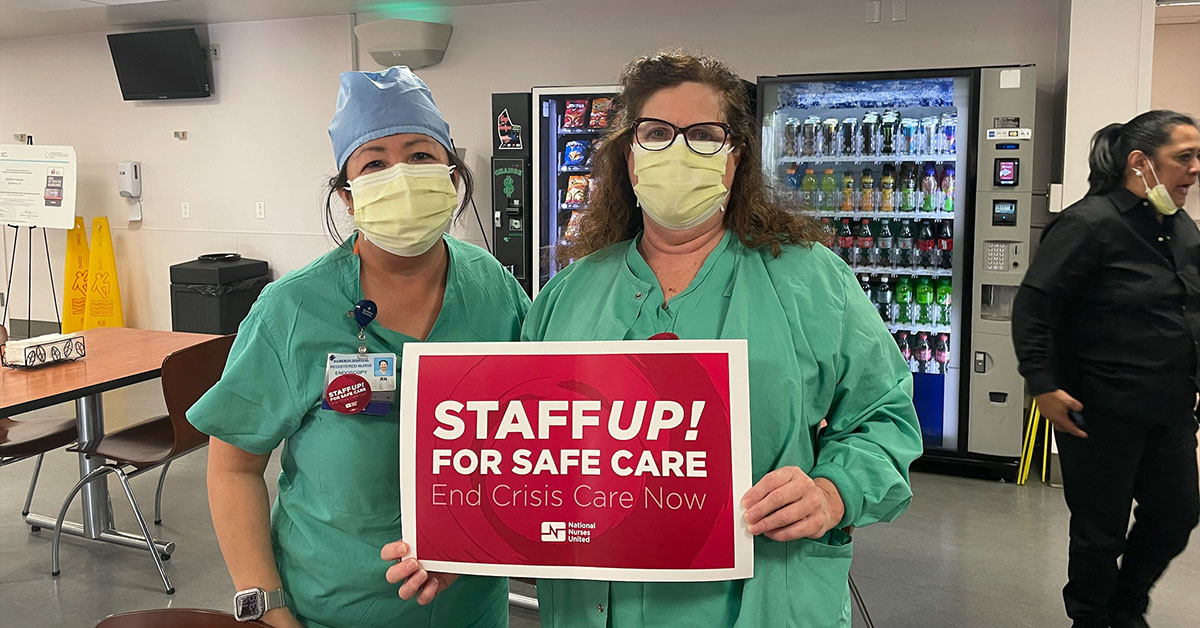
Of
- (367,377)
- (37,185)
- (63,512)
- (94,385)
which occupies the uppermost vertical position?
(37,185)

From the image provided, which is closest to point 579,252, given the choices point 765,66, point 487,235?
point 765,66

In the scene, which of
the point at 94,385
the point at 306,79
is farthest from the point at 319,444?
the point at 306,79

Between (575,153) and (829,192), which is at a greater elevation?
(575,153)

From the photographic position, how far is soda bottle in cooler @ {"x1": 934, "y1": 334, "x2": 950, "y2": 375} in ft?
16.2

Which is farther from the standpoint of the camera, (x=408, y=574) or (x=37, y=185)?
(x=37, y=185)

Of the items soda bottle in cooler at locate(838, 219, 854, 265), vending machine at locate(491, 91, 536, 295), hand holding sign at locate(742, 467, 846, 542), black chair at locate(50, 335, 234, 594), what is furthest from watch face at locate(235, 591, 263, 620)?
vending machine at locate(491, 91, 536, 295)

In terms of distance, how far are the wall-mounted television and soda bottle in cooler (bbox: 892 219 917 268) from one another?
5.98 metres

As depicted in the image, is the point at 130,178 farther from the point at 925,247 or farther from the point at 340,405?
the point at 340,405

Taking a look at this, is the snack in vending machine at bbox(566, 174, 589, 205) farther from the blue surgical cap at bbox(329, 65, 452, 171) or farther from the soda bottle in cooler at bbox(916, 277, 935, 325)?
the blue surgical cap at bbox(329, 65, 452, 171)

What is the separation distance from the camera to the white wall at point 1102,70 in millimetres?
4449

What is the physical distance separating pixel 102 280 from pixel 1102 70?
808 centimetres

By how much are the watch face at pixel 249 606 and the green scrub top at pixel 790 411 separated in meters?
0.49

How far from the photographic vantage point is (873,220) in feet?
16.7

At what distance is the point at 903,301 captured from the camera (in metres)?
5.00
